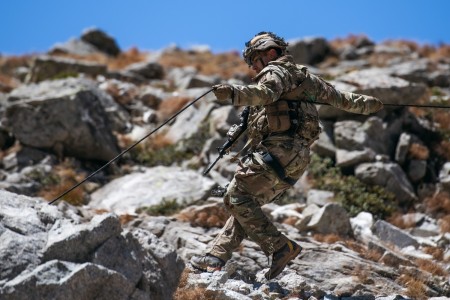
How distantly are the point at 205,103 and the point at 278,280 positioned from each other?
9.72m

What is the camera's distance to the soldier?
20.9 feet

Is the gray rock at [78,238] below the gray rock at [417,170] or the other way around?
below

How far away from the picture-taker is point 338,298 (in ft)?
22.3

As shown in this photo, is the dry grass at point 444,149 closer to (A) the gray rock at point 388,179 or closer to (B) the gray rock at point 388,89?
(B) the gray rock at point 388,89

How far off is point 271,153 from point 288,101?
1.97 ft

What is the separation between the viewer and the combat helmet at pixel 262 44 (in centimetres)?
663

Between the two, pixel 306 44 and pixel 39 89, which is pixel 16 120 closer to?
pixel 39 89

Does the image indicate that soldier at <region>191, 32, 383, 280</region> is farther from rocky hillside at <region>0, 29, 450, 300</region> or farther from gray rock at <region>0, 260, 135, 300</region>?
gray rock at <region>0, 260, 135, 300</region>

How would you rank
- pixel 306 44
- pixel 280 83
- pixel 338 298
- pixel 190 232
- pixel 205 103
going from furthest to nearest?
pixel 306 44, pixel 205 103, pixel 190 232, pixel 338 298, pixel 280 83

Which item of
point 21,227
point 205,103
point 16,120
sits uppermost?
point 205,103

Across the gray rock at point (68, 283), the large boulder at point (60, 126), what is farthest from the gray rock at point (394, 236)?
the large boulder at point (60, 126)

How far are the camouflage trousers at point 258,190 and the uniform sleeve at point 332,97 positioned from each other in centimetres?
58

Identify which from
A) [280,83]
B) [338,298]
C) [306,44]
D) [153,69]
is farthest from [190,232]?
[306,44]

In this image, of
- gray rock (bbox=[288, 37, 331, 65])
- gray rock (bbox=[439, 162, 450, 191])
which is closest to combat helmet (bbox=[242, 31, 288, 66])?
Answer: gray rock (bbox=[439, 162, 450, 191])
